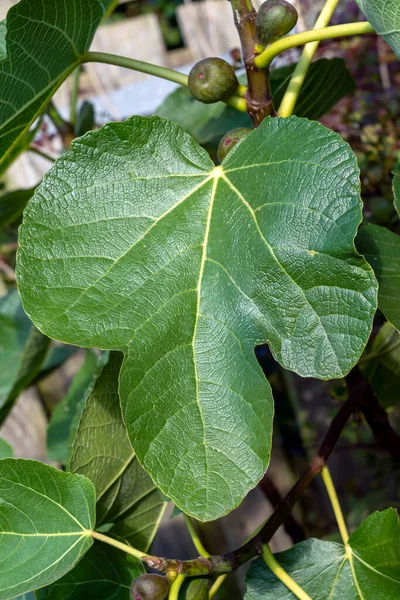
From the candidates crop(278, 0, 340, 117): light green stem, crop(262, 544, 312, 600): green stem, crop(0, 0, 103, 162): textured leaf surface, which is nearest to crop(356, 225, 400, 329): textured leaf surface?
crop(278, 0, 340, 117): light green stem

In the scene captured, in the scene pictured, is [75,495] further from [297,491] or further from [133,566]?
[297,491]

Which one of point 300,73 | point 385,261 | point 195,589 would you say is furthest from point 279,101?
point 195,589

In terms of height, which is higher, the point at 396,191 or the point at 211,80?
the point at 211,80

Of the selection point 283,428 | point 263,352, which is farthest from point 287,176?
point 283,428

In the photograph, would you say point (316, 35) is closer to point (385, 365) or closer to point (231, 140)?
point (231, 140)

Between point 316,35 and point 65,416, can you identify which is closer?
point 316,35

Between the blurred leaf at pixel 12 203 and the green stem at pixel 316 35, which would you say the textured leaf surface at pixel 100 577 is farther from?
the blurred leaf at pixel 12 203
